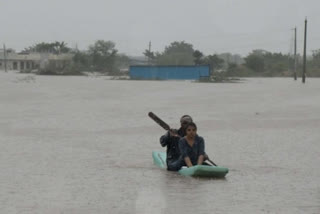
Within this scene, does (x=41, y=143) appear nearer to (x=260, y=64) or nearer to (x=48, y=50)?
(x=260, y=64)

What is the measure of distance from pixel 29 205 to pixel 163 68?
207 ft

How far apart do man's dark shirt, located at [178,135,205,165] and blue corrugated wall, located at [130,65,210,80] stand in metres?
56.5

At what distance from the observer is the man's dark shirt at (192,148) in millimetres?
9812

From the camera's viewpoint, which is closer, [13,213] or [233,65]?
[13,213]

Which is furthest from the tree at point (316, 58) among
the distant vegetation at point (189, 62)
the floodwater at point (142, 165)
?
the floodwater at point (142, 165)

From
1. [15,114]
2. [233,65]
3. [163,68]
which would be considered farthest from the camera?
Result: [233,65]

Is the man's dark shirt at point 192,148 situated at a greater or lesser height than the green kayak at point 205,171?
greater

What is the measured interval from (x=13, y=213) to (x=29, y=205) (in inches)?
18.0

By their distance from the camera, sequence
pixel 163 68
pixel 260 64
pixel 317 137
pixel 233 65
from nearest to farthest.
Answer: pixel 317 137 < pixel 163 68 < pixel 233 65 < pixel 260 64

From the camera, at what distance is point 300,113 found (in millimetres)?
23422

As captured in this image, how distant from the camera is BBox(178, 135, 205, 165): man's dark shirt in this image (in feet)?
32.2

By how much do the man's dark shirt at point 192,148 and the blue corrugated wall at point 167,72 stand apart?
56.5 m

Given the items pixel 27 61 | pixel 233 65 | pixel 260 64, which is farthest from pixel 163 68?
pixel 27 61

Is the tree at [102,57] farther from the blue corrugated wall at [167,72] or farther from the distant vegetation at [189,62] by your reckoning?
the blue corrugated wall at [167,72]
